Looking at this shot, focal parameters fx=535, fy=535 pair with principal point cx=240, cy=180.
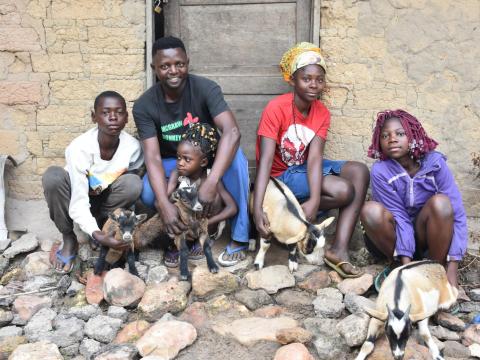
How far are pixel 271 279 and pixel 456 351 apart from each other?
3.88 ft

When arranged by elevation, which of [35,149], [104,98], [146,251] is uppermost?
[104,98]

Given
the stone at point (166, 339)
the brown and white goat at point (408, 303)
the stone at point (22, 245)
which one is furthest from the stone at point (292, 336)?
the stone at point (22, 245)

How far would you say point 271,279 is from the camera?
355 cm

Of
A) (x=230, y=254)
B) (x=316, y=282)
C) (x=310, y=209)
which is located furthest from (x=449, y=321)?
(x=230, y=254)

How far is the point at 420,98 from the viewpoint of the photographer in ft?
Result: 13.7

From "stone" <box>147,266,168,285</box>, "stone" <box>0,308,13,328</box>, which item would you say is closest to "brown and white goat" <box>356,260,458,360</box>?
"stone" <box>147,266,168,285</box>

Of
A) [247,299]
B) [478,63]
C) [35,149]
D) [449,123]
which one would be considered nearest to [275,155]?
[247,299]

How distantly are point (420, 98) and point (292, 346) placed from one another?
2.30 metres

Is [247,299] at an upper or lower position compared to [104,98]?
lower

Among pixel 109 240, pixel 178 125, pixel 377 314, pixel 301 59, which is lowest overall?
pixel 377 314

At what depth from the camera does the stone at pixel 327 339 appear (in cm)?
295

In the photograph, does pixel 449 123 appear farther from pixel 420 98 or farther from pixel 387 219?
pixel 387 219

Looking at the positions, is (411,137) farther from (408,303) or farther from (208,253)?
(208,253)

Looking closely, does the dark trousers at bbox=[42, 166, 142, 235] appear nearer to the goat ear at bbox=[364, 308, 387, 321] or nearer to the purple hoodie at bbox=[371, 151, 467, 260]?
the purple hoodie at bbox=[371, 151, 467, 260]
